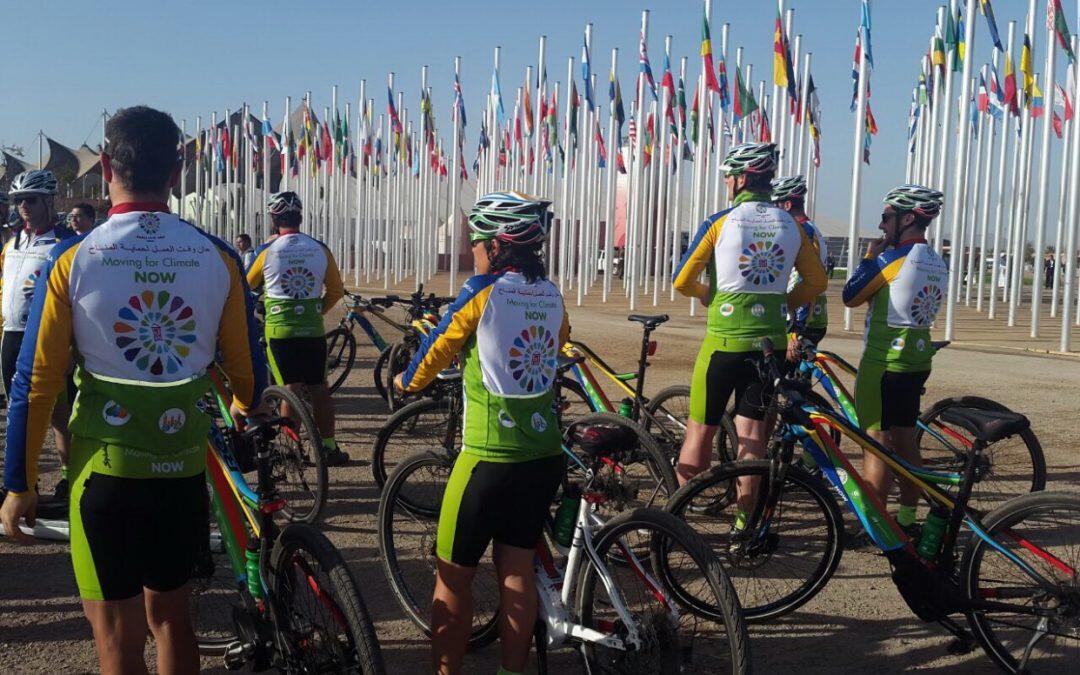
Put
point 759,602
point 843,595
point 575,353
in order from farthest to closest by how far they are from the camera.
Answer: point 575,353
point 843,595
point 759,602

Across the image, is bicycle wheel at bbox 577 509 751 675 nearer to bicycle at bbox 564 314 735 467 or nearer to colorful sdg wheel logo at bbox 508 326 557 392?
colorful sdg wheel logo at bbox 508 326 557 392

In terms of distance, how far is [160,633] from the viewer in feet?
9.61

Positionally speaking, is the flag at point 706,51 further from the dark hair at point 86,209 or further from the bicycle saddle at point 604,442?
the bicycle saddle at point 604,442

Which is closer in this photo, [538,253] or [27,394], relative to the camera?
[27,394]

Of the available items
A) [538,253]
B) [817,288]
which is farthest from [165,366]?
[817,288]

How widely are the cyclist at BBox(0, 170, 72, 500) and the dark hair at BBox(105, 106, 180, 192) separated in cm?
355

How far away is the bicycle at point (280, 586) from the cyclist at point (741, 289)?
2739mm

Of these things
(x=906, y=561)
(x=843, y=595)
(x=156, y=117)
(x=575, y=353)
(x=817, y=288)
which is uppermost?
(x=156, y=117)

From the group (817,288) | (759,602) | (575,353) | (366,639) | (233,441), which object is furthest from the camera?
(575,353)

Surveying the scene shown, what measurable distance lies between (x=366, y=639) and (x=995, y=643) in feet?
8.80

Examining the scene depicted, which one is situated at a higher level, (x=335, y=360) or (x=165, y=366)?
(x=165, y=366)

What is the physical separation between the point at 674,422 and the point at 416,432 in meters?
2.05

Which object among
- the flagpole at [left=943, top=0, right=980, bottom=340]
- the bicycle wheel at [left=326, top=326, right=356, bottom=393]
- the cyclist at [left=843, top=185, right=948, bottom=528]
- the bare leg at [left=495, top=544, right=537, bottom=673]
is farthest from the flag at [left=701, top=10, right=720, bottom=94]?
the bare leg at [left=495, top=544, right=537, bottom=673]

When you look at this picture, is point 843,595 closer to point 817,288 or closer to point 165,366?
point 817,288
